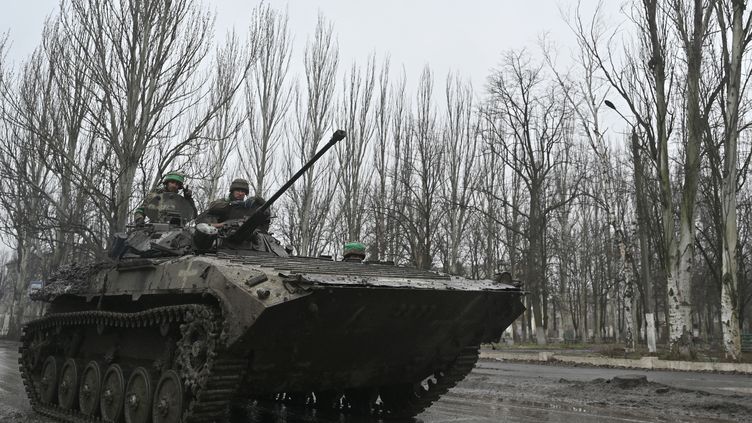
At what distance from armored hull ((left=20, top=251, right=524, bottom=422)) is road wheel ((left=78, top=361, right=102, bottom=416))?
0.07 ft

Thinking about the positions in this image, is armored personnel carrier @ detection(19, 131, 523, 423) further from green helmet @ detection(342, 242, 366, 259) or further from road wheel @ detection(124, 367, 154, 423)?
green helmet @ detection(342, 242, 366, 259)

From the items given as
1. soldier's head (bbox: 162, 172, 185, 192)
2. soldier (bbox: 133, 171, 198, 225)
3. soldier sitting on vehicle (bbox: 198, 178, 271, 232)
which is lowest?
soldier sitting on vehicle (bbox: 198, 178, 271, 232)

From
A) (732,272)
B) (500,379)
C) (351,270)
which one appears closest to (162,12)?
(351,270)

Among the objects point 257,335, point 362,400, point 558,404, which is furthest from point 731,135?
point 257,335

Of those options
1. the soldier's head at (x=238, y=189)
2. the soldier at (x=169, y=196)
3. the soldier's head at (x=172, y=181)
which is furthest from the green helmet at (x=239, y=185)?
the soldier's head at (x=172, y=181)

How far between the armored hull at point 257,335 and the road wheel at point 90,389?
21 mm

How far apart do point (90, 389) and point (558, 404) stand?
6.02 m

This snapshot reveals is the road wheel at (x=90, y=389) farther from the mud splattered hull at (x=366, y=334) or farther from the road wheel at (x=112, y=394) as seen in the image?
the mud splattered hull at (x=366, y=334)

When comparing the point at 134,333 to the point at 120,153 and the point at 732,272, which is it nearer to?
the point at 120,153

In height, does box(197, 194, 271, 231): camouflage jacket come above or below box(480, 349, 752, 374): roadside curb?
above

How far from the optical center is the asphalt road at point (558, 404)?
7453mm

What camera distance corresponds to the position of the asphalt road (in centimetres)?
745

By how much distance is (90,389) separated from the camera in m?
7.09

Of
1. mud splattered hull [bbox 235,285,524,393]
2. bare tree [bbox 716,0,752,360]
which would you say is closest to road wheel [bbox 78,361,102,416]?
mud splattered hull [bbox 235,285,524,393]
